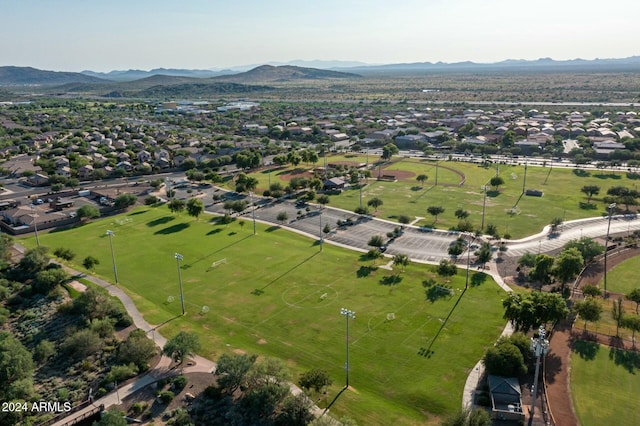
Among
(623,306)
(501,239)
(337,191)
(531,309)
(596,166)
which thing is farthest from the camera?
(596,166)

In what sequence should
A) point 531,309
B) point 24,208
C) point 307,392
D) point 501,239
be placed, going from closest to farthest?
point 307,392, point 531,309, point 501,239, point 24,208

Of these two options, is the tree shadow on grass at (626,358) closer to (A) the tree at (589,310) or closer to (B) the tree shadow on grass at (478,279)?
(A) the tree at (589,310)

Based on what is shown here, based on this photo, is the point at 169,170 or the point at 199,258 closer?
the point at 199,258

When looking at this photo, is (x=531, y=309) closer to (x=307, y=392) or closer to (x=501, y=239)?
(x=307, y=392)

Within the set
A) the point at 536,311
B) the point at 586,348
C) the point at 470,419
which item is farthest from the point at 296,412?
the point at 586,348

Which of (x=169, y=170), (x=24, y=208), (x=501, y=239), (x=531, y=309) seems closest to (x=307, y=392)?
(x=531, y=309)

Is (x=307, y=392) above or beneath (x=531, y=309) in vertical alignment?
beneath
